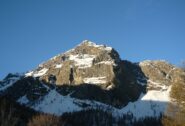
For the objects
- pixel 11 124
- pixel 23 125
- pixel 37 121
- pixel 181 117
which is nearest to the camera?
pixel 181 117

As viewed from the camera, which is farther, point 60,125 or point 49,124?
point 60,125

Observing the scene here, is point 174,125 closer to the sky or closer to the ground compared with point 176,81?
closer to the ground

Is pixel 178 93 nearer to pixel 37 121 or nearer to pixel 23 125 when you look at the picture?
pixel 37 121

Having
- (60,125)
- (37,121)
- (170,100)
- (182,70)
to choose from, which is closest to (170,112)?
(170,100)

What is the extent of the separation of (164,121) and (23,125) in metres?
119

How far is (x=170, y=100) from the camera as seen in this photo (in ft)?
98.6

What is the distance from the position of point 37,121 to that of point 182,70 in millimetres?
77468

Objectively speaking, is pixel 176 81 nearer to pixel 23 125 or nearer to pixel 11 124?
pixel 11 124

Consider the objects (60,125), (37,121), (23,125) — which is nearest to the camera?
(37,121)

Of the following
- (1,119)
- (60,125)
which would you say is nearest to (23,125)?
(60,125)

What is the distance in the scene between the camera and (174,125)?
2975cm

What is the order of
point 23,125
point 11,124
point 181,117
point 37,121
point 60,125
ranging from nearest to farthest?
point 181,117, point 11,124, point 37,121, point 60,125, point 23,125

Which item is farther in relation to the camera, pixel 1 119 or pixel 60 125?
pixel 60 125

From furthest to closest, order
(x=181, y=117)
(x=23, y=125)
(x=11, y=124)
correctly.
A: (x=23, y=125) → (x=11, y=124) → (x=181, y=117)
